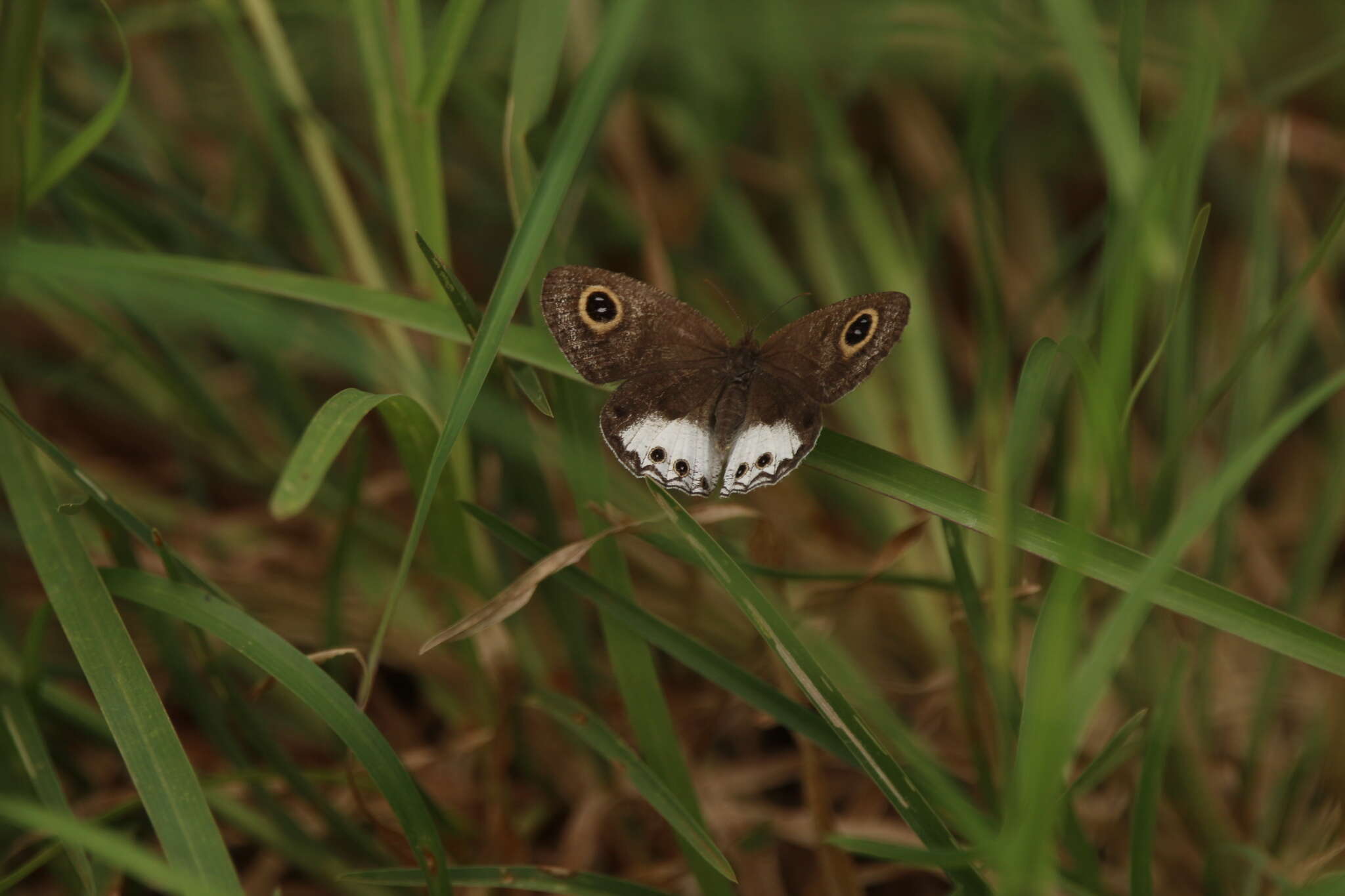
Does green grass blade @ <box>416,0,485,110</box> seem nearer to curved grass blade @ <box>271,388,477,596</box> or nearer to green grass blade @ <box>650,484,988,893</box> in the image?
curved grass blade @ <box>271,388,477,596</box>

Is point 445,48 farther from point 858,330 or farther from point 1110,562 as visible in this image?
point 1110,562

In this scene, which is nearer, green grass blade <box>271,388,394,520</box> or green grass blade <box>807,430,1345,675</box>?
green grass blade <box>271,388,394,520</box>

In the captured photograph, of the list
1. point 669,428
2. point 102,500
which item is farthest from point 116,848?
point 669,428

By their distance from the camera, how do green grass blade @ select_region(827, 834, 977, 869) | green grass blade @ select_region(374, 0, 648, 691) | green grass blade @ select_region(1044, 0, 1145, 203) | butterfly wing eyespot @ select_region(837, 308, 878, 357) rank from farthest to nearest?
butterfly wing eyespot @ select_region(837, 308, 878, 357) → green grass blade @ select_region(374, 0, 648, 691) → green grass blade @ select_region(827, 834, 977, 869) → green grass blade @ select_region(1044, 0, 1145, 203)

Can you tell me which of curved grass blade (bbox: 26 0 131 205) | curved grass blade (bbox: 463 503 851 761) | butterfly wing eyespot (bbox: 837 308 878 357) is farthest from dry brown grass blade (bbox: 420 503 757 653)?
curved grass blade (bbox: 26 0 131 205)

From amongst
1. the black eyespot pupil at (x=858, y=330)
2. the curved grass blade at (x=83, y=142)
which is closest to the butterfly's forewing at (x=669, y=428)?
the black eyespot pupil at (x=858, y=330)

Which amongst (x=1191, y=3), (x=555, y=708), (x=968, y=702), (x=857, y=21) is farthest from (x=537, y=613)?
(x=1191, y=3)
